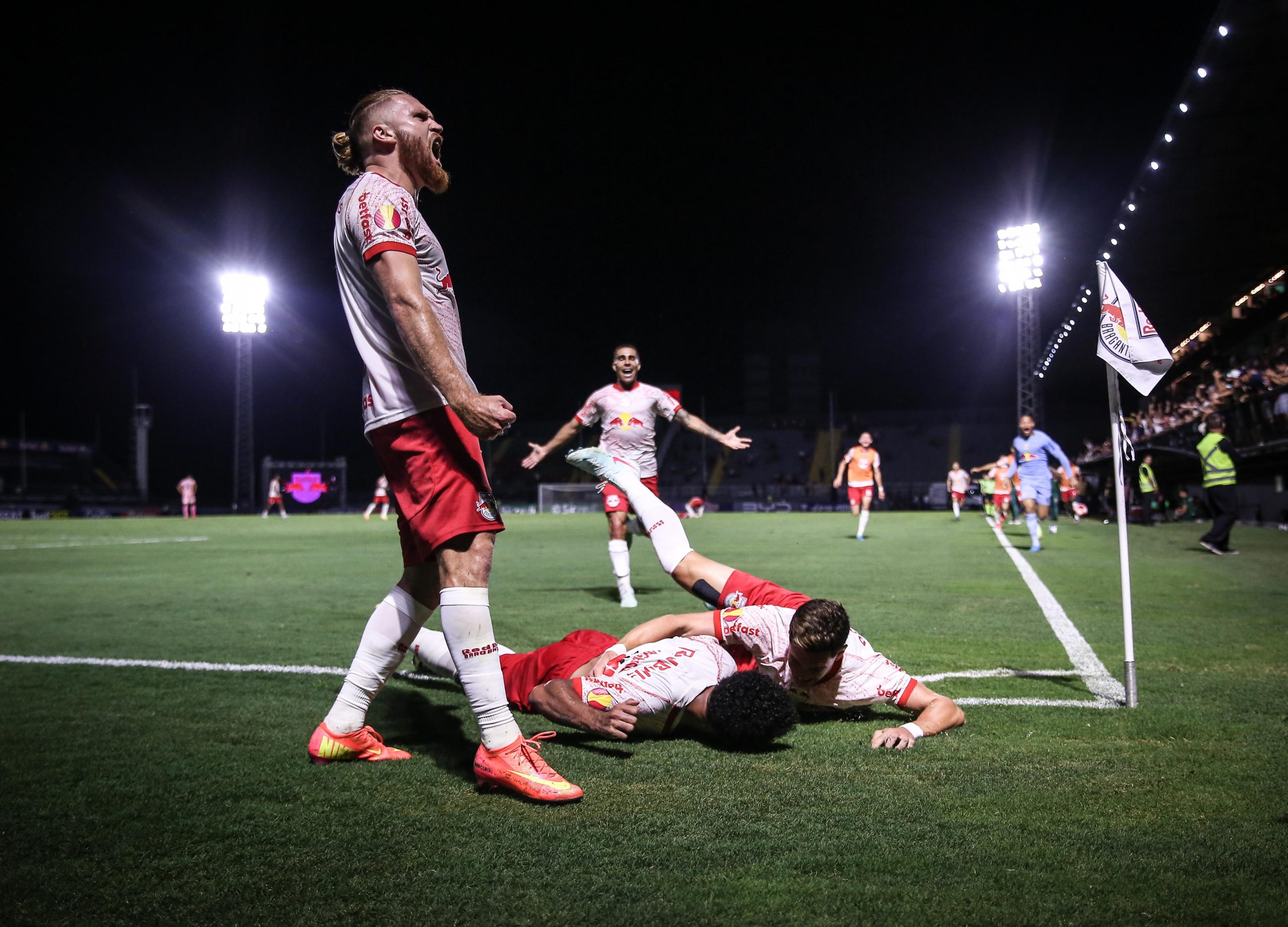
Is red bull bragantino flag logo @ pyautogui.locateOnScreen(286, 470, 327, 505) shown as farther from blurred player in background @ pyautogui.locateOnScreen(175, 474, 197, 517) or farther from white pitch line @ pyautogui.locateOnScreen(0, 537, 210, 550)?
white pitch line @ pyautogui.locateOnScreen(0, 537, 210, 550)

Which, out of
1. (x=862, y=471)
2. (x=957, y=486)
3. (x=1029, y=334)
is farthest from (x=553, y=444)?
(x=1029, y=334)

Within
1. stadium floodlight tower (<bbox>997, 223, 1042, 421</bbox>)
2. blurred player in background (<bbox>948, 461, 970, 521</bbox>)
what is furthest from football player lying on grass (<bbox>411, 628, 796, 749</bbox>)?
stadium floodlight tower (<bbox>997, 223, 1042, 421</bbox>)

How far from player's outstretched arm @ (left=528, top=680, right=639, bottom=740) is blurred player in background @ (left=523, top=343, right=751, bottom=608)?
170 inches

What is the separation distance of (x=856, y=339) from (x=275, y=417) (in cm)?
3655

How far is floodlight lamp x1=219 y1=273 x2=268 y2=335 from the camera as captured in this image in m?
37.1

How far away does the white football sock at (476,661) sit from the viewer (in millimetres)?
2832

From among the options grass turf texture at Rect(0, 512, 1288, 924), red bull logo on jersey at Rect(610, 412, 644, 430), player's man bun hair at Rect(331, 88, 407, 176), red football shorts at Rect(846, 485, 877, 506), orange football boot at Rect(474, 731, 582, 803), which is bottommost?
grass turf texture at Rect(0, 512, 1288, 924)

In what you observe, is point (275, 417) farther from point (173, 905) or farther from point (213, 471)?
point (173, 905)

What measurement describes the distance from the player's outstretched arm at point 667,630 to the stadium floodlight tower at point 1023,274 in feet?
108

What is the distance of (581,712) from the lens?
3424 mm

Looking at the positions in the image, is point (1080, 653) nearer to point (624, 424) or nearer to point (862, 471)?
point (624, 424)

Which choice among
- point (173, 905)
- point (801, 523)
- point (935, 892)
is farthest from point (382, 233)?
point (801, 523)

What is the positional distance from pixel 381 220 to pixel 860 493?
18.2 metres

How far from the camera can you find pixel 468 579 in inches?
113
